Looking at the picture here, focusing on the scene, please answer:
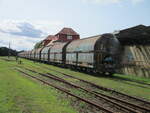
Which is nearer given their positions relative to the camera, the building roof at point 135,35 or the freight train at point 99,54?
the freight train at point 99,54

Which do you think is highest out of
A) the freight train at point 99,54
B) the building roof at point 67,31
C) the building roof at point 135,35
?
the building roof at point 67,31

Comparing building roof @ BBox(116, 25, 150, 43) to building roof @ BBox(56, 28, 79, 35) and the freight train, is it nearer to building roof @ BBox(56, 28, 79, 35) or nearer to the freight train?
the freight train

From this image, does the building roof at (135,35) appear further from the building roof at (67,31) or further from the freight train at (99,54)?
the building roof at (67,31)

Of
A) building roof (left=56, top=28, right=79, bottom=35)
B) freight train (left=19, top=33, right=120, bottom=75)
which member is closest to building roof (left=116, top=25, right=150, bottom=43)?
freight train (left=19, top=33, right=120, bottom=75)

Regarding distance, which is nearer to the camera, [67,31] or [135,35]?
[135,35]

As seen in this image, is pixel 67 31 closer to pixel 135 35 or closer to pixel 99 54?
pixel 135 35

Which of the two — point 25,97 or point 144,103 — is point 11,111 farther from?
point 144,103

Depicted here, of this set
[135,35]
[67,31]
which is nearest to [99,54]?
[135,35]

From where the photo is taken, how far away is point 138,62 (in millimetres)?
23109

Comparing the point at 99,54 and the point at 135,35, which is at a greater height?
the point at 135,35

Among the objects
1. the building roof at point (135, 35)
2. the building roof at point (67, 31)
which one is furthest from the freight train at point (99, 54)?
the building roof at point (67, 31)

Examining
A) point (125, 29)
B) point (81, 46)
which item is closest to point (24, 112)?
point (81, 46)

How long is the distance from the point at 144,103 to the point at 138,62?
1434cm

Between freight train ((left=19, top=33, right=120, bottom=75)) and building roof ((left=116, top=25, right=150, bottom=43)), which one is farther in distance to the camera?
building roof ((left=116, top=25, right=150, bottom=43))
